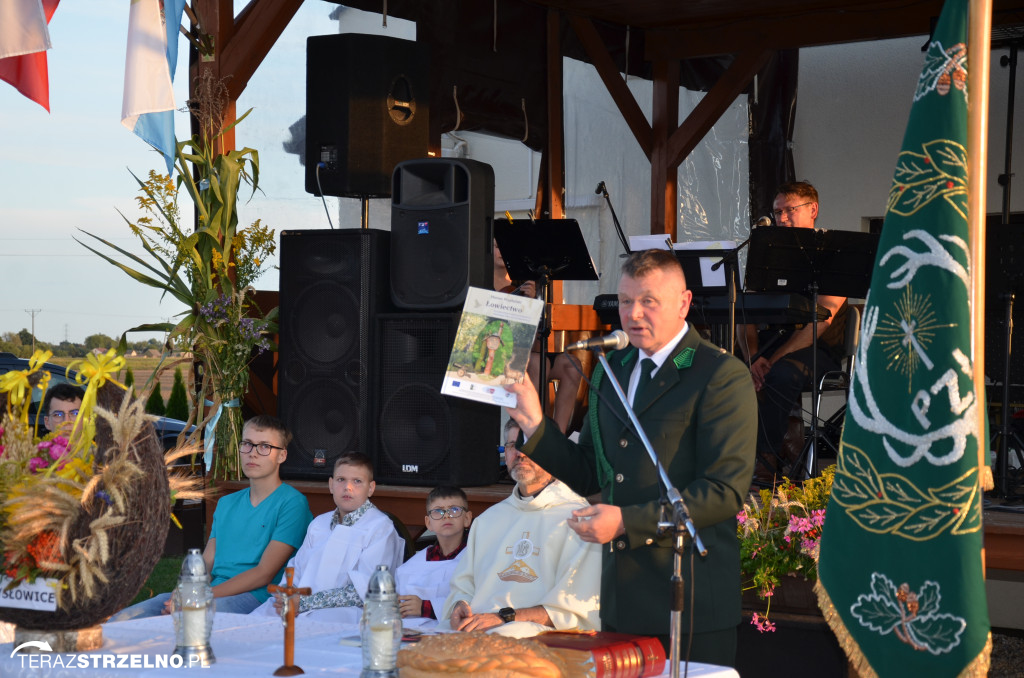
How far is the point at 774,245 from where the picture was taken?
5508mm

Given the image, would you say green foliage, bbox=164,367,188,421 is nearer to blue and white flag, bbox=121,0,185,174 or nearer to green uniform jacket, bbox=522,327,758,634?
blue and white flag, bbox=121,0,185,174

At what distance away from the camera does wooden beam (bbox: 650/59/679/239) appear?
967 centimetres

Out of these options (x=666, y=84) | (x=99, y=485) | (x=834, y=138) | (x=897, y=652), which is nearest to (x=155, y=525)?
(x=99, y=485)

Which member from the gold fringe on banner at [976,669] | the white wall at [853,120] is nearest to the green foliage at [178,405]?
the white wall at [853,120]

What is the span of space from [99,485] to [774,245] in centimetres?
359

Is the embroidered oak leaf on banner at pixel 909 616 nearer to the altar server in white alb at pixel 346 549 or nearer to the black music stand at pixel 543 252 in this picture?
the altar server in white alb at pixel 346 549

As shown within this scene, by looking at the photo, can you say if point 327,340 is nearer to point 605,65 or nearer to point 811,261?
point 811,261

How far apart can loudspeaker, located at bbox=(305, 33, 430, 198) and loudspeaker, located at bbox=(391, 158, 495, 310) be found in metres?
0.47

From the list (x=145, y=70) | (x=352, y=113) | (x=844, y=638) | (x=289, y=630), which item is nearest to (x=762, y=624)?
(x=844, y=638)

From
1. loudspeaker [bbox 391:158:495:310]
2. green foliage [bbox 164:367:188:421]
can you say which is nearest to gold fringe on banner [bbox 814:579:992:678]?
loudspeaker [bbox 391:158:495:310]

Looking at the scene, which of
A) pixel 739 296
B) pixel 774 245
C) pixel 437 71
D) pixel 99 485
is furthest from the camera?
pixel 437 71

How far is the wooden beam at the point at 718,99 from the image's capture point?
30.4 ft

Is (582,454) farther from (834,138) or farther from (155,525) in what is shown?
(834,138)

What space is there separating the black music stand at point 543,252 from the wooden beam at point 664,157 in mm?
3556
